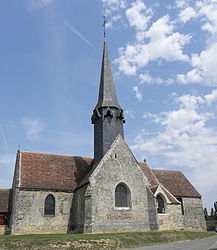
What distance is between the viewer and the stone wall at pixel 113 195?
2299 cm

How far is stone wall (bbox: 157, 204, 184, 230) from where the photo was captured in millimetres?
26406

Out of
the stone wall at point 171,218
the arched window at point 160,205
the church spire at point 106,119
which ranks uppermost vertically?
the church spire at point 106,119

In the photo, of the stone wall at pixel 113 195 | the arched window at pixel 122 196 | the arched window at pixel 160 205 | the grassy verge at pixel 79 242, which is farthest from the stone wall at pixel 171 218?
the grassy verge at pixel 79 242

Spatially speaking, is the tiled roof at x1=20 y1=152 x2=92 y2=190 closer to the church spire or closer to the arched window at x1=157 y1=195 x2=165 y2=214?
the church spire

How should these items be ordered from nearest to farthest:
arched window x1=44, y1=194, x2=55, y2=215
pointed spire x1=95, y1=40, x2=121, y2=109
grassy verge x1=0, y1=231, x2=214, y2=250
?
grassy verge x1=0, y1=231, x2=214, y2=250 < arched window x1=44, y1=194, x2=55, y2=215 < pointed spire x1=95, y1=40, x2=121, y2=109

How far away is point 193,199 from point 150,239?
14271 mm

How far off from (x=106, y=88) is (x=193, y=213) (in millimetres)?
17783

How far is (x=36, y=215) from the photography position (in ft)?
79.7

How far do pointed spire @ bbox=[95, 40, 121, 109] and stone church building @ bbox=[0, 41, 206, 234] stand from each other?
0.11 meters

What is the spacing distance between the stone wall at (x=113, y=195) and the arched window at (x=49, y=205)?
4.72 metres

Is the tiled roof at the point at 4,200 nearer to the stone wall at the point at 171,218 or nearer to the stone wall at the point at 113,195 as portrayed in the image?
the stone wall at the point at 113,195

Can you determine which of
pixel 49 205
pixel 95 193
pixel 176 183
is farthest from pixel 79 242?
pixel 176 183

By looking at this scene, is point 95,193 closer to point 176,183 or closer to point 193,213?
point 176,183

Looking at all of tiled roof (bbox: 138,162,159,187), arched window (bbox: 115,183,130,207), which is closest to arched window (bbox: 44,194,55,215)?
arched window (bbox: 115,183,130,207)
